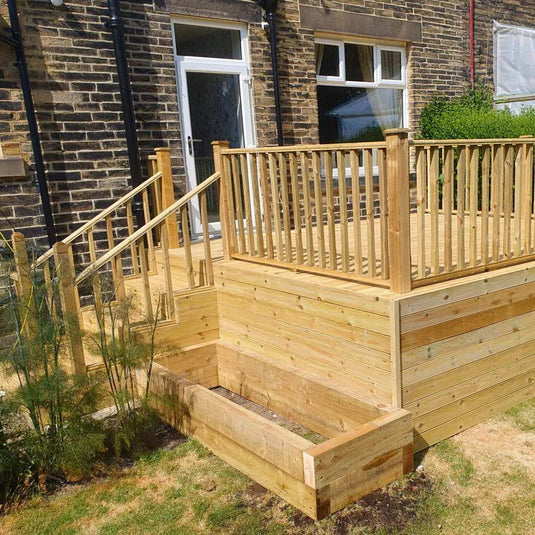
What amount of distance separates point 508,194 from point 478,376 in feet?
4.28

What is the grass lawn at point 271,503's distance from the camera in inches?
120

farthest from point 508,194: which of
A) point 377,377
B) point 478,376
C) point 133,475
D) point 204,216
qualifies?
point 133,475

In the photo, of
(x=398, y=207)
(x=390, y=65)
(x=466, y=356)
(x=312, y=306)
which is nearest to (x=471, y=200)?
(x=398, y=207)

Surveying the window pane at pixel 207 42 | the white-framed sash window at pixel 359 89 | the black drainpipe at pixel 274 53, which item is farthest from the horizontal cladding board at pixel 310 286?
the white-framed sash window at pixel 359 89

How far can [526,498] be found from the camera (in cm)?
322

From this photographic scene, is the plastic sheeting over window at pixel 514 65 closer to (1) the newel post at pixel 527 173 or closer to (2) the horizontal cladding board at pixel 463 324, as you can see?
(1) the newel post at pixel 527 173

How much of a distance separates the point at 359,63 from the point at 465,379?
218 inches

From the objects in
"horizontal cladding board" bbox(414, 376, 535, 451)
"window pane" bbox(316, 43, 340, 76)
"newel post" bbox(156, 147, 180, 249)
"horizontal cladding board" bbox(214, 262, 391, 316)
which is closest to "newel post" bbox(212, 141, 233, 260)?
"horizontal cladding board" bbox(214, 262, 391, 316)

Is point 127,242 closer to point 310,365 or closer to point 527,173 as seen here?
point 310,365

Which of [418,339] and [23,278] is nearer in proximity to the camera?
[418,339]

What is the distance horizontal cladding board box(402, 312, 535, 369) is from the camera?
12.0 ft

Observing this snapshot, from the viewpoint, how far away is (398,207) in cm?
352

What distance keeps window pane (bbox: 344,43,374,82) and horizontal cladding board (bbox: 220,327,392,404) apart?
464cm

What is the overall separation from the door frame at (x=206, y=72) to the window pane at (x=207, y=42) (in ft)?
0.19
